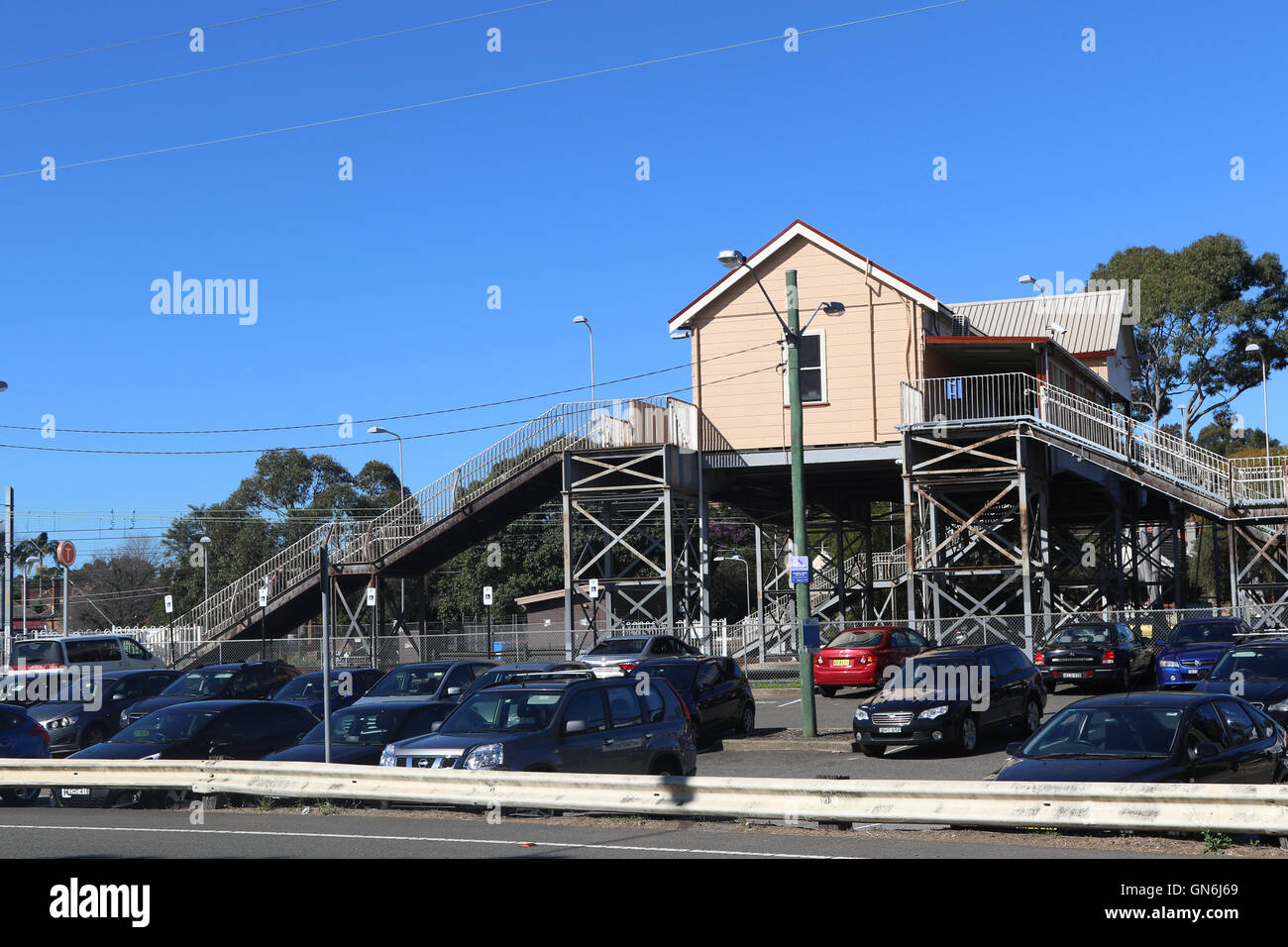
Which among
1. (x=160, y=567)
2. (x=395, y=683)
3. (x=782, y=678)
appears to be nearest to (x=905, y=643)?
(x=782, y=678)

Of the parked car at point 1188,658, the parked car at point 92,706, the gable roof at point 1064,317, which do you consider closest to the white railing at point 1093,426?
the parked car at point 1188,658

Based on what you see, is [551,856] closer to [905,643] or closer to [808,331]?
[905,643]

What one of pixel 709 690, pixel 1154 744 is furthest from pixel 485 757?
pixel 709 690

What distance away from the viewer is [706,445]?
37.7 metres

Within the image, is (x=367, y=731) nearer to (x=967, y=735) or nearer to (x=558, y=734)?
(x=558, y=734)

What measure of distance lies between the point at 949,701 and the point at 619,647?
435 inches

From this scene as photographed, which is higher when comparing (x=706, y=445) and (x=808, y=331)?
(x=808, y=331)

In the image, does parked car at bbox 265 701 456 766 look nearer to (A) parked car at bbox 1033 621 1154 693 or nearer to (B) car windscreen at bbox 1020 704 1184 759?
(B) car windscreen at bbox 1020 704 1184 759

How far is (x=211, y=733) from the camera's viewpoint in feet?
57.6

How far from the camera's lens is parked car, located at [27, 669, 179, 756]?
24.1 metres

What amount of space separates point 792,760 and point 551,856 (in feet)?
31.9

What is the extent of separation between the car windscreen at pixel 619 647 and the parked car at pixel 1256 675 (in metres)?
12.6
